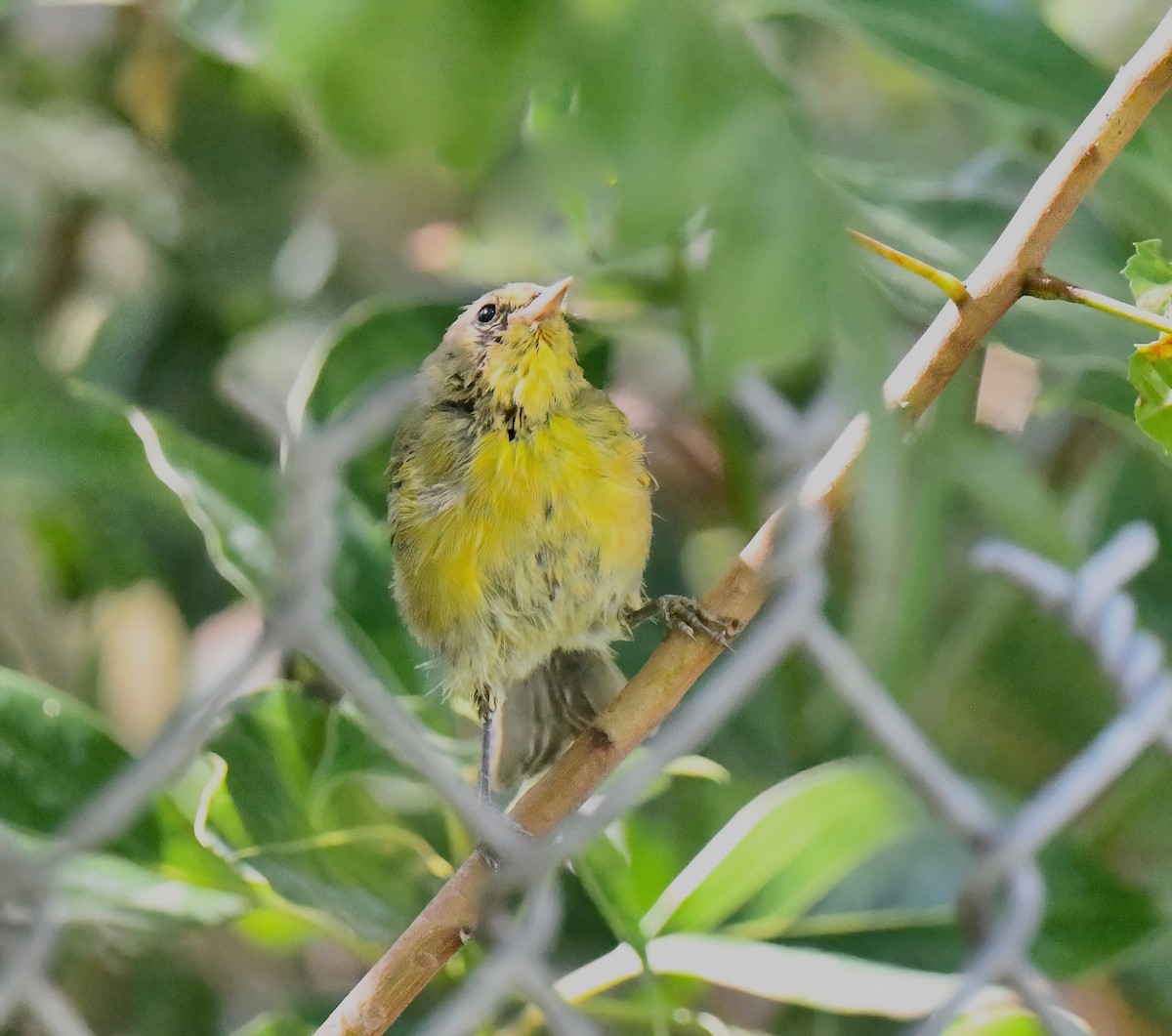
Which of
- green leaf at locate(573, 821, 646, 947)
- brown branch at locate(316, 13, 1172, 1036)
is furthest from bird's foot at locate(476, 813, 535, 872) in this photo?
green leaf at locate(573, 821, 646, 947)

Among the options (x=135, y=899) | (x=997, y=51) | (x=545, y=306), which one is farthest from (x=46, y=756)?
(x=997, y=51)

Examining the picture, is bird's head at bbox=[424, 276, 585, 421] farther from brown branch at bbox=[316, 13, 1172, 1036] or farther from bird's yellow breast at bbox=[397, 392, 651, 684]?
brown branch at bbox=[316, 13, 1172, 1036]

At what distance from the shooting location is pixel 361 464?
1.10 m

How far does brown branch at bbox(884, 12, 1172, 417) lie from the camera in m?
0.62

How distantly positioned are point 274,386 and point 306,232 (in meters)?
0.20

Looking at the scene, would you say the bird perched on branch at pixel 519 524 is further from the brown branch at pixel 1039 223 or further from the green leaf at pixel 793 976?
the brown branch at pixel 1039 223

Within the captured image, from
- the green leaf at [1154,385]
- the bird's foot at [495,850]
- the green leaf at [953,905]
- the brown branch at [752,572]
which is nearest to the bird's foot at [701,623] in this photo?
the brown branch at [752,572]

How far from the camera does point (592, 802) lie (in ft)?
2.94

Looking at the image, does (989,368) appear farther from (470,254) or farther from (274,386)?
(274,386)

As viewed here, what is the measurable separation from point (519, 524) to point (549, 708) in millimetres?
159

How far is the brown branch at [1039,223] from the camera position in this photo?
620mm

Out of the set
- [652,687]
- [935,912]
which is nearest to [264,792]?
[652,687]

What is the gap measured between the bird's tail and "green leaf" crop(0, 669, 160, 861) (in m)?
0.28

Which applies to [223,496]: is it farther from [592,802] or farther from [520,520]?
[592,802]
